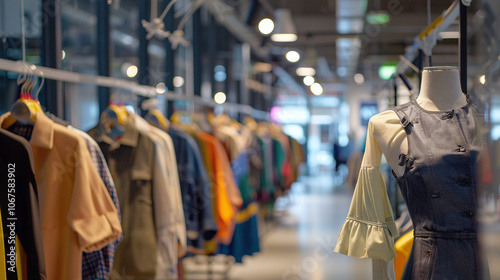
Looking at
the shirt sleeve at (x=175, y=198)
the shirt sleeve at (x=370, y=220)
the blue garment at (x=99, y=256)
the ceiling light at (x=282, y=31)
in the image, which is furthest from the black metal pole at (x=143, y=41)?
the ceiling light at (x=282, y=31)

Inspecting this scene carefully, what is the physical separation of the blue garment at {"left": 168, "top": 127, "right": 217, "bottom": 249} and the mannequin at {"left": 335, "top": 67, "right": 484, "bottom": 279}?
2157mm

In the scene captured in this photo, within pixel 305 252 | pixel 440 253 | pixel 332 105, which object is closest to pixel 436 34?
pixel 440 253

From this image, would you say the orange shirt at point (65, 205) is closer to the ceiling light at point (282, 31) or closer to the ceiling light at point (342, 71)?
the ceiling light at point (282, 31)

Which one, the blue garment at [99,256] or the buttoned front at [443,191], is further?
the blue garment at [99,256]

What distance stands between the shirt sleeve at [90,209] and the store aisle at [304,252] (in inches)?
85.3

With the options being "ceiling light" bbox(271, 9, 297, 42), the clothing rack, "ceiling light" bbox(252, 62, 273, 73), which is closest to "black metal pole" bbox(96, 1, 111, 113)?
the clothing rack

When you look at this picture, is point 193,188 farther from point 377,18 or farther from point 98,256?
point 377,18

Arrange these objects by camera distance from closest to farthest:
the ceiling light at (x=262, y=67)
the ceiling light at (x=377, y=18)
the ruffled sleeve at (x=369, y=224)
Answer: the ruffled sleeve at (x=369, y=224) < the ceiling light at (x=377, y=18) < the ceiling light at (x=262, y=67)

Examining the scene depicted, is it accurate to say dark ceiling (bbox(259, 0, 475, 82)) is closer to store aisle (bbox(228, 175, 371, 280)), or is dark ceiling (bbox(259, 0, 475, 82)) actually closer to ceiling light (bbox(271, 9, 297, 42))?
ceiling light (bbox(271, 9, 297, 42))

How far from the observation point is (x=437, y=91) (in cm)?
216

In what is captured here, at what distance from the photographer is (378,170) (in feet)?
7.20

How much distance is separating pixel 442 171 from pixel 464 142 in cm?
13

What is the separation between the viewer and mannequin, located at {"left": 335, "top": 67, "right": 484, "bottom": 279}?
83.4 inches

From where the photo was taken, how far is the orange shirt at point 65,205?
2.49 metres
